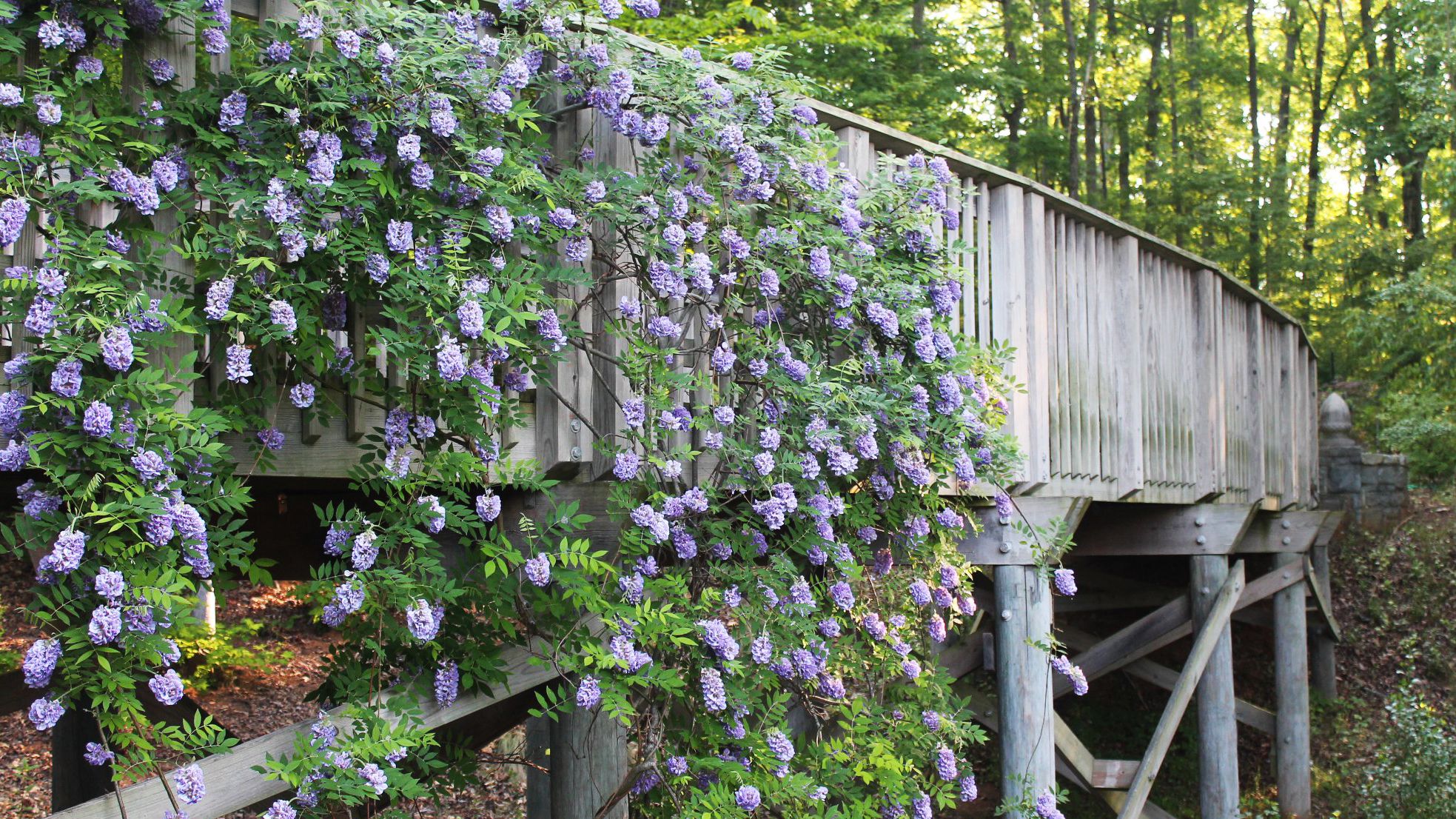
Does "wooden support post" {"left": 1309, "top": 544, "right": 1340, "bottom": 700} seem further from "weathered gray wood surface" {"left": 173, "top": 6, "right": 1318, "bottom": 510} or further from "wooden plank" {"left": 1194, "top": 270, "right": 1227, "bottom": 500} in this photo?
"wooden plank" {"left": 1194, "top": 270, "right": 1227, "bottom": 500}

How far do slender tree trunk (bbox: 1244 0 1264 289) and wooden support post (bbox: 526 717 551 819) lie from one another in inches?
603

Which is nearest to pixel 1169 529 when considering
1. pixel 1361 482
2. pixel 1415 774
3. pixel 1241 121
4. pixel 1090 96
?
pixel 1415 774

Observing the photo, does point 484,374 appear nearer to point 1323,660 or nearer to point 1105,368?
point 1105,368

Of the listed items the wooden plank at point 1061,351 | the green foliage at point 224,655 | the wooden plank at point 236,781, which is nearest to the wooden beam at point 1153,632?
the wooden plank at point 1061,351

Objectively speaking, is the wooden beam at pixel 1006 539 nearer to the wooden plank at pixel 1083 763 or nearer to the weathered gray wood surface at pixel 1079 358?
the weathered gray wood surface at pixel 1079 358

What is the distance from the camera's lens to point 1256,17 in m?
22.5

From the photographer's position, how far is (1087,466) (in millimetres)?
6051

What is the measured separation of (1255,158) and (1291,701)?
44.7ft

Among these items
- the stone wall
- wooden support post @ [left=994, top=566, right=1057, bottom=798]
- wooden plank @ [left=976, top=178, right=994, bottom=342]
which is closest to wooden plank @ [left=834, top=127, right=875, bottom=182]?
wooden plank @ [left=976, top=178, right=994, bottom=342]

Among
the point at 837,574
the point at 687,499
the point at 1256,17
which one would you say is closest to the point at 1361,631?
the point at 837,574

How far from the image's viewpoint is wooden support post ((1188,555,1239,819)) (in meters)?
7.65

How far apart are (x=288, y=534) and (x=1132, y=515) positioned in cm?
482

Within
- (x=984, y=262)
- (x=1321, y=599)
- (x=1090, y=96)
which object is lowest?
(x=1321, y=599)

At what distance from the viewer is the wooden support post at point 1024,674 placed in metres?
5.46
